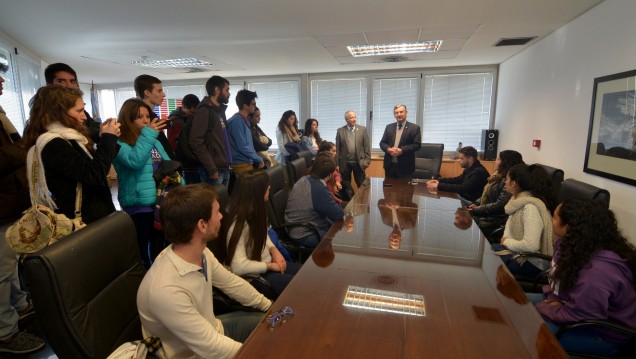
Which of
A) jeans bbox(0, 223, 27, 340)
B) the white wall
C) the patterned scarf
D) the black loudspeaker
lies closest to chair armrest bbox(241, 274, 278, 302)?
the patterned scarf

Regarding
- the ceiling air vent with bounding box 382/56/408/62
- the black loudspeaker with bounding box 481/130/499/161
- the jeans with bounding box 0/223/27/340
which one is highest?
the ceiling air vent with bounding box 382/56/408/62

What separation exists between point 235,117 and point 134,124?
47.6 inches

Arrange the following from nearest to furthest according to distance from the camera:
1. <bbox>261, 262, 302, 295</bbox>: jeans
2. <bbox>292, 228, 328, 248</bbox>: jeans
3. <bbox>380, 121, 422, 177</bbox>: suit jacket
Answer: <bbox>261, 262, 302, 295</bbox>: jeans
<bbox>292, 228, 328, 248</bbox>: jeans
<bbox>380, 121, 422, 177</bbox>: suit jacket

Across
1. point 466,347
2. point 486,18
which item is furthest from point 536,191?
point 486,18

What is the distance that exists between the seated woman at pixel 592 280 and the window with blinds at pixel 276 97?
19.8ft

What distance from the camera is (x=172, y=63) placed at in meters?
5.51

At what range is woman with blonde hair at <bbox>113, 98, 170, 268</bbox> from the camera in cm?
212

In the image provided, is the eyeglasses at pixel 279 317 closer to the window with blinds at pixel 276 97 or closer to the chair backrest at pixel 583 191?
the chair backrest at pixel 583 191

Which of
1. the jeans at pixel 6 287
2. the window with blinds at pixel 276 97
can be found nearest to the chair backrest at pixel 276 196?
the jeans at pixel 6 287

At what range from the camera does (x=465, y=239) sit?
6.61 ft

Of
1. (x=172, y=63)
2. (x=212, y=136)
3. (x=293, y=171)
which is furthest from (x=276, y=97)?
(x=212, y=136)

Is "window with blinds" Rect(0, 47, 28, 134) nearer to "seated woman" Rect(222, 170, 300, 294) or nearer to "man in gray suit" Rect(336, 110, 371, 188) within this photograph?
"seated woman" Rect(222, 170, 300, 294)

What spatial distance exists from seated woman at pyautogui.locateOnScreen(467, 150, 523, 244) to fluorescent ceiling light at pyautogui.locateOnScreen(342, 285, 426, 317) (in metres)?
1.90

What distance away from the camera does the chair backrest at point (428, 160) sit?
494 centimetres
